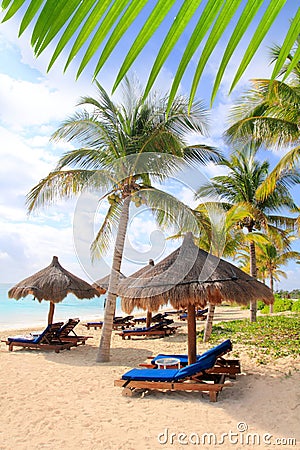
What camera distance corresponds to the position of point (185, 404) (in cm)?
617

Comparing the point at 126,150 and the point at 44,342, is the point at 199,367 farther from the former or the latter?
the point at 44,342

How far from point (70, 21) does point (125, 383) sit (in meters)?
7.17

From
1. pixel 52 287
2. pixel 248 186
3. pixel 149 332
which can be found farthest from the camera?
pixel 248 186

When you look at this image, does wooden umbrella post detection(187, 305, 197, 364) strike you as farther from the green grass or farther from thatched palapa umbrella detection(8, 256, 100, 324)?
thatched palapa umbrella detection(8, 256, 100, 324)

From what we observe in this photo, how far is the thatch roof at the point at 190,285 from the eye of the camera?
7.29 meters

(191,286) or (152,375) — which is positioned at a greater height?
(191,286)

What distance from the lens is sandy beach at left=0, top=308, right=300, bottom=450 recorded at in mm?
4918

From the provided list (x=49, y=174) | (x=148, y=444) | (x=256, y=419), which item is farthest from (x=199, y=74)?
(x=49, y=174)

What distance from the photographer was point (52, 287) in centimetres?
1364

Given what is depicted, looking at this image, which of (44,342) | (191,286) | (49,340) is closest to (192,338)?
(191,286)

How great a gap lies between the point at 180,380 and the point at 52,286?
8.16 meters

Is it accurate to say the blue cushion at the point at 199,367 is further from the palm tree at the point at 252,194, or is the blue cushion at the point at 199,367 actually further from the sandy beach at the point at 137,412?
the palm tree at the point at 252,194

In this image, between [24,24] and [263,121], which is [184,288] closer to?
[263,121]

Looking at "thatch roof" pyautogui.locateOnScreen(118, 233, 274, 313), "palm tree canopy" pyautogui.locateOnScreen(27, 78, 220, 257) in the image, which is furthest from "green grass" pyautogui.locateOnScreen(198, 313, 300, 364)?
"palm tree canopy" pyautogui.locateOnScreen(27, 78, 220, 257)
